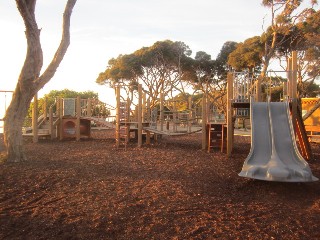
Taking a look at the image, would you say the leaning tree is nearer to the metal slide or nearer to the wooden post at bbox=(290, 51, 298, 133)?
the metal slide

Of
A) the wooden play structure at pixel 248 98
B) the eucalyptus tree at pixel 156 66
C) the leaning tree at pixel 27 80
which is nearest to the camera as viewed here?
the leaning tree at pixel 27 80

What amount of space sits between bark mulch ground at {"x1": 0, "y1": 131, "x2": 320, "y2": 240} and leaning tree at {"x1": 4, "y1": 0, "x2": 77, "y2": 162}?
0.77 metres

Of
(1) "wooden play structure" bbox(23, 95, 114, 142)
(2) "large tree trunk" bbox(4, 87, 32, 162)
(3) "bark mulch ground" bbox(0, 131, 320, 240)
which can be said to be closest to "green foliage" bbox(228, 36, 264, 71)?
(1) "wooden play structure" bbox(23, 95, 114, 142)

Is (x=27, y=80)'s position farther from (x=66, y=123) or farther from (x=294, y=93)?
(x=66, y=123)

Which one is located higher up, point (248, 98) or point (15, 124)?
point (248, 98)

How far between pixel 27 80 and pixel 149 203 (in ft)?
18.0

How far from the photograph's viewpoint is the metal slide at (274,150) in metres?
7.04

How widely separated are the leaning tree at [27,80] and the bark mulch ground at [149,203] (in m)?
0.77

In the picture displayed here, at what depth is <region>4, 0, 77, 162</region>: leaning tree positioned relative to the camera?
9.65 metres

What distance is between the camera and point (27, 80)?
9703 mm

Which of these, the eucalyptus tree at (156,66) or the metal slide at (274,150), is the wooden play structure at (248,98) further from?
the eucalyptus tree at (156,66)

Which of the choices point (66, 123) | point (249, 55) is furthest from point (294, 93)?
point (249, 55)

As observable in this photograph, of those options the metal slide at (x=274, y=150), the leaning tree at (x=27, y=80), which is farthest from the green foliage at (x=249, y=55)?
the leaning tree at (x=27, y=80)

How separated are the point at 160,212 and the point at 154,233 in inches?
31.0
